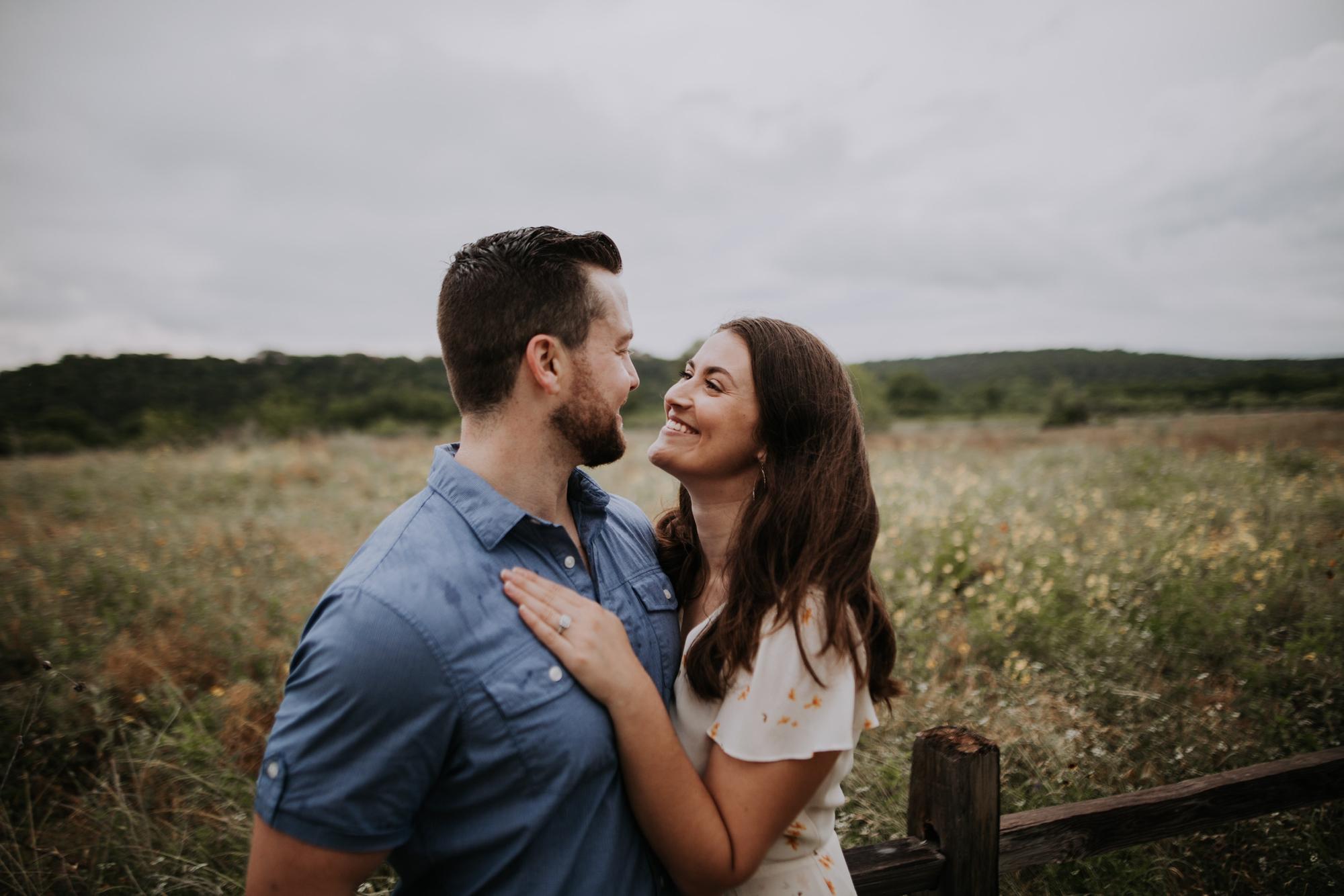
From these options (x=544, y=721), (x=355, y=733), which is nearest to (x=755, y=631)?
(x=544, y=721)

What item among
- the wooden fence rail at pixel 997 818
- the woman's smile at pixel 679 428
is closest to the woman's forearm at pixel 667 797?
the wooden fence rail at pixel 997 818

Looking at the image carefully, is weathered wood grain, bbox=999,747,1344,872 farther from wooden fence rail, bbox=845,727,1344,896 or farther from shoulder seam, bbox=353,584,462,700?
shoulder seam, bbox=353,584,462,700

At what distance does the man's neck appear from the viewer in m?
1.62

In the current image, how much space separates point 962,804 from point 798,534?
35.4 inches

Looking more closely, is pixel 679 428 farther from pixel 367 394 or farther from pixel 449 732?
pixel 367 394

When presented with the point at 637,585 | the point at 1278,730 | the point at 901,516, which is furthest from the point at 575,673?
the point at 901,516

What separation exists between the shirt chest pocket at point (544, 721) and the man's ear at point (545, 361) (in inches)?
25.1

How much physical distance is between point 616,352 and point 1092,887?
9.28ft

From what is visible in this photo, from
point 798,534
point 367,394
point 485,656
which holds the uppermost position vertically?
point 367,394

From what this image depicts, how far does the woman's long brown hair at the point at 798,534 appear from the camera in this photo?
1.66 m

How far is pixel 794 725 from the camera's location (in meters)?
1.53

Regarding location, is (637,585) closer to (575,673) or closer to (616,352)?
(575,673)

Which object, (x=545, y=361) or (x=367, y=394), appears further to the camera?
(x=367, y=394)

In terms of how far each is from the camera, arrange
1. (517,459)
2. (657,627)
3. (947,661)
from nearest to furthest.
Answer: (517,459) < (657,627) < (947,661)
